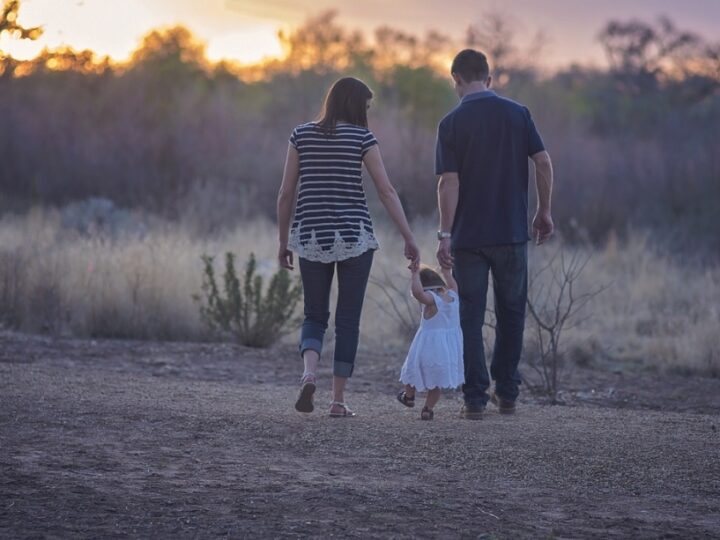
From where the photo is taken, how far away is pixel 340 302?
667cm

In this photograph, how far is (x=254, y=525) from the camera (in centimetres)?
453

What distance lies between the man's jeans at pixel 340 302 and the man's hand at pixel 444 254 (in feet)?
1.32

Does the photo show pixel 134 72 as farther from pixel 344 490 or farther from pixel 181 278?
pixel 344 490

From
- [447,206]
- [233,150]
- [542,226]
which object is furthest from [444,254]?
[233,150]

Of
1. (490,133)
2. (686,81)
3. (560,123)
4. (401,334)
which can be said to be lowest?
(401,334)

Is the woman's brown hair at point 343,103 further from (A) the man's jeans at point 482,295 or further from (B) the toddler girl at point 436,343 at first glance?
(A) the man's jeans at point 482,295

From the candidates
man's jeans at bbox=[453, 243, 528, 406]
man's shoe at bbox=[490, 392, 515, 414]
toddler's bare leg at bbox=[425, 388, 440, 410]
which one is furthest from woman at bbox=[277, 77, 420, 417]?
man's shoe at bbox=[490, 392, 515, 414]

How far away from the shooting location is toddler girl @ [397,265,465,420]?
664 cm

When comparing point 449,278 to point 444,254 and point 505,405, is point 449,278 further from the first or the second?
point 505,405

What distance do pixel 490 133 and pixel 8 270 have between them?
7.03 metres

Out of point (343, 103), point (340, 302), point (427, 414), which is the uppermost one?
point (343, 103)

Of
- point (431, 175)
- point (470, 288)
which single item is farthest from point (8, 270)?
point (431, 175)

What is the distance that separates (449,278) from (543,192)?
73 centimetres

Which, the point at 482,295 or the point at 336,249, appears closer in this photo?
the point at 336,249
